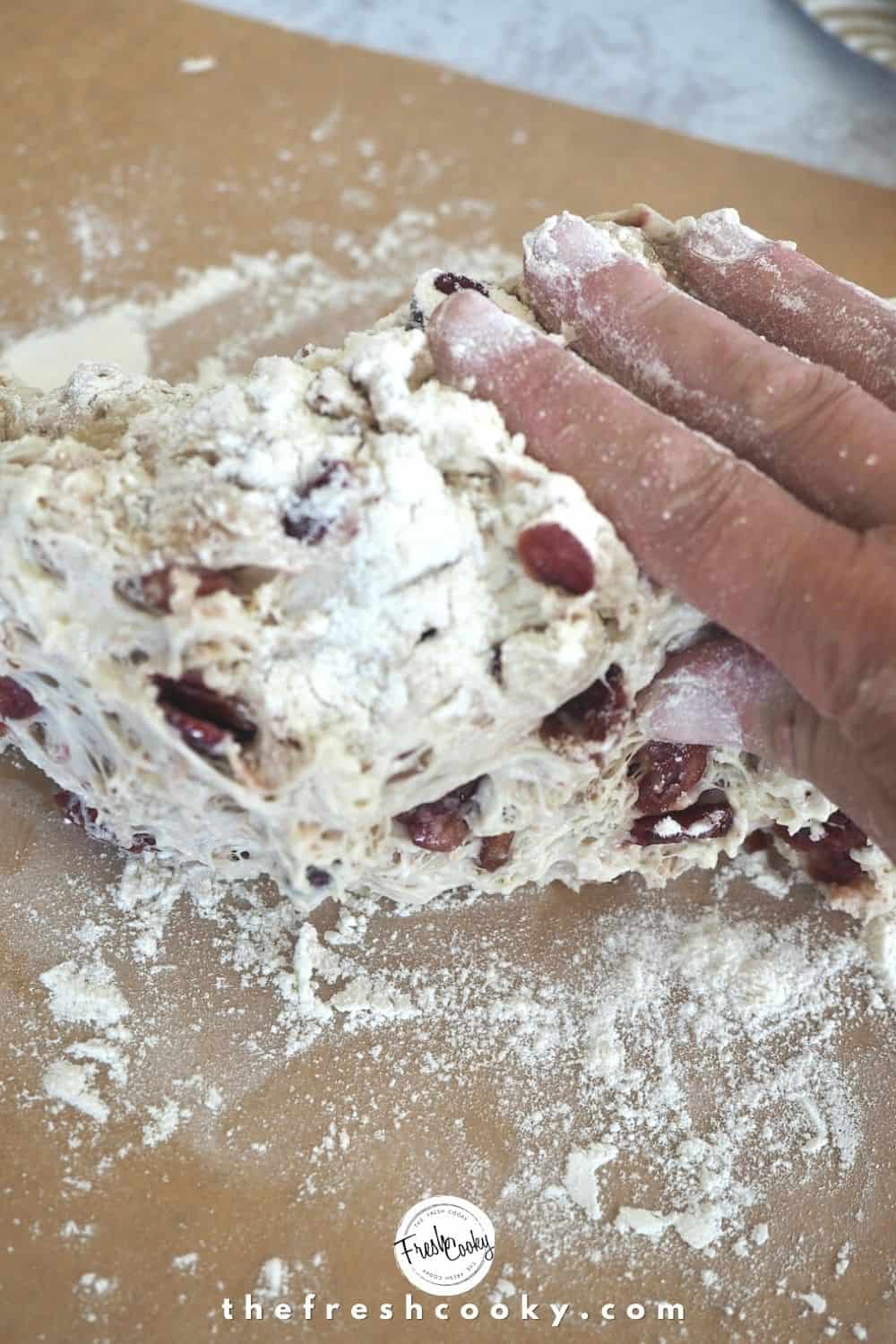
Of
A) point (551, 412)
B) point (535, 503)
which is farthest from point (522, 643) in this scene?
point (551, 412)

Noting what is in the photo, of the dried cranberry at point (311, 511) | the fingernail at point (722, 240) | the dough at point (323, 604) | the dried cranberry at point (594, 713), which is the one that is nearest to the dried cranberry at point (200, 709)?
the dough at point (323, 604)

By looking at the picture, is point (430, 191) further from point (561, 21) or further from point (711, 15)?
point (711, 15)

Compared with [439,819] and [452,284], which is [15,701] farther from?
[452,284]

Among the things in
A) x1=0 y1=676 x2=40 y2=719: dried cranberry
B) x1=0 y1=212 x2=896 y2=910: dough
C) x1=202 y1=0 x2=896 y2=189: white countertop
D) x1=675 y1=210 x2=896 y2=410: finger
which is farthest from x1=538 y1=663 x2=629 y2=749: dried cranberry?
x1=202 y1=0 x2=896 y2=189: white countertop

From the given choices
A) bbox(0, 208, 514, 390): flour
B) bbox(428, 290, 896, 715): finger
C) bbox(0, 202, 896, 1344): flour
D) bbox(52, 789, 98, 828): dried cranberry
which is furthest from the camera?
bbox(0, 208, 514, 390): flour

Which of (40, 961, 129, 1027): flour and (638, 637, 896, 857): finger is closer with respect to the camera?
(638, 637, 896, 857): finger

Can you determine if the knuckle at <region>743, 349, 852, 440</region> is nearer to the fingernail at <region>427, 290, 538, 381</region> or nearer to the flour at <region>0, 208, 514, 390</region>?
the fingernail at <region>427, 290, 538, 381</region>

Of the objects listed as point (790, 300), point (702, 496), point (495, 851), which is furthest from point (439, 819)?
point (790, 300)

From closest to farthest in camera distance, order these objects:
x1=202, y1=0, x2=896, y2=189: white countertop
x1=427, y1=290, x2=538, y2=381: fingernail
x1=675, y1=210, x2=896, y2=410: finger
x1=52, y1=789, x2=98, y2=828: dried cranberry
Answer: x1=427, y1=290, x2=538, y2=381: fingernail < x1=675, y1=210, x2=896, y2=410: finger < x1=52, y1=789, x2=98, y2=828: dried cranberry < x1=202, y1=0, x2=896, y2=189: white countertop
